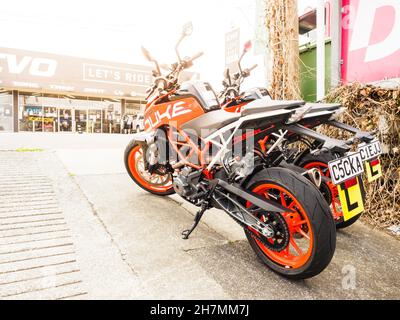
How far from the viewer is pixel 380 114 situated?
2.96 meters

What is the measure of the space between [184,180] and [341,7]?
11.6 ft

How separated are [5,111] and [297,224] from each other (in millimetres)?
20633

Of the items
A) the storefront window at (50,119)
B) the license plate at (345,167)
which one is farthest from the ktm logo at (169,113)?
the storefront window at (50,119)

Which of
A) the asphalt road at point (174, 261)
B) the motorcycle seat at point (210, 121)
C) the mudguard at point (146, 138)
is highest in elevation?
the motorcycle seat at point (210, 121)

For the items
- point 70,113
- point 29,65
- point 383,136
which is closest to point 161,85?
point 383,136

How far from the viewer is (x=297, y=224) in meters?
1.79

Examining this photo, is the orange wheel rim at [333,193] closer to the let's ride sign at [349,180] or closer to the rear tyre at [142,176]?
the let's ride sign at [349,180]

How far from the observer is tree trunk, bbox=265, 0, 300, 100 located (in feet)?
13.4

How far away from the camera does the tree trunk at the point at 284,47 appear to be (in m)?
4.09

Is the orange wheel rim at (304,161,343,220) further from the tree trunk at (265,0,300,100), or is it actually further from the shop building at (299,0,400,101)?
the tree trunk at (265,0,300,100)

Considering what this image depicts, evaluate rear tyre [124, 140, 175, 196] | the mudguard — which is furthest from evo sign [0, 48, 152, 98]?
the mudguard

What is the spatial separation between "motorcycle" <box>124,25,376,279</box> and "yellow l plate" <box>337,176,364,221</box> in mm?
112
